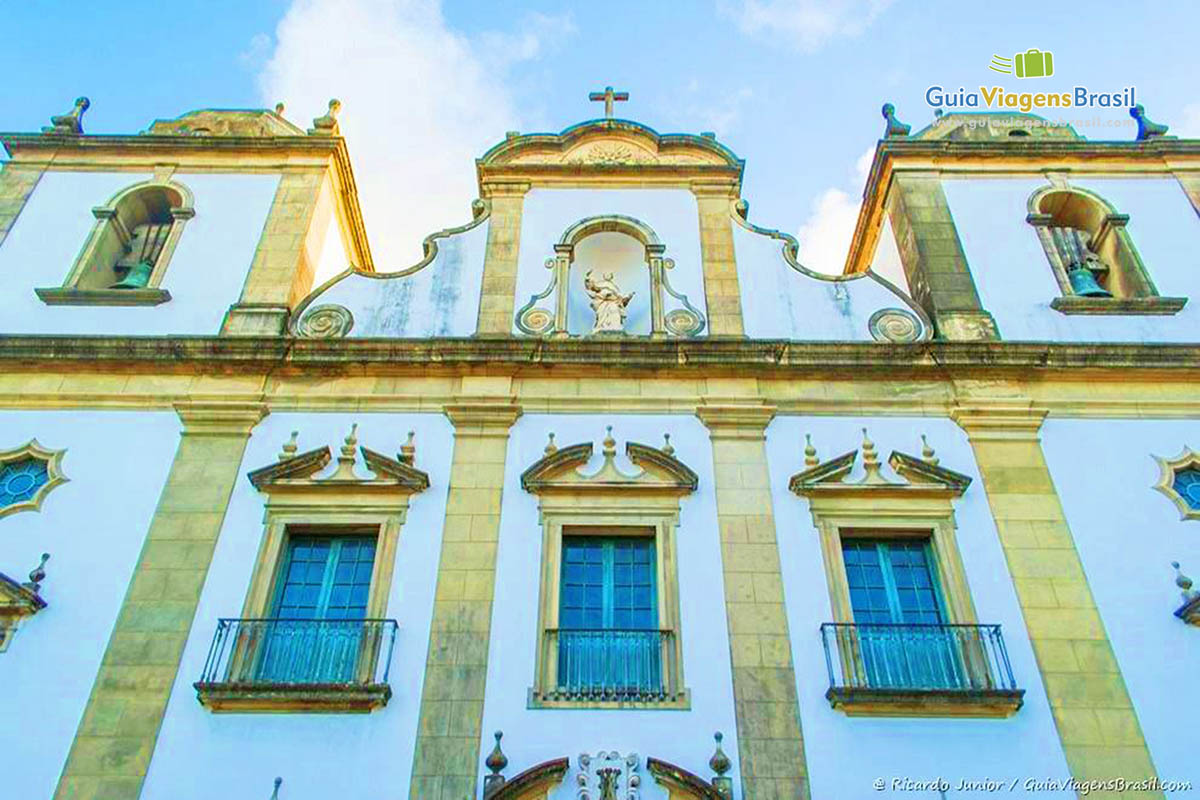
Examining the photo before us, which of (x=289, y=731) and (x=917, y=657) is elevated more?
(x=917, y=657)

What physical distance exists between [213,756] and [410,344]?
538 cm

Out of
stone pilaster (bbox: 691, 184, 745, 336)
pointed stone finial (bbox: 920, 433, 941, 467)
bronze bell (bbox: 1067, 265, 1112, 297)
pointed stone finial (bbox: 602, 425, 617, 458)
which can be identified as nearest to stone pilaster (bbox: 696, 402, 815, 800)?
pointed stone finial (bbox: 602, 425, 617, 458)

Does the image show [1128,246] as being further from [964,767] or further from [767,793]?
[767,793]

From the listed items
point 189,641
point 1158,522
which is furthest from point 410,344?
point 1158,522

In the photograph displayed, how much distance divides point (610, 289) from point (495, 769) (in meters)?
7.03

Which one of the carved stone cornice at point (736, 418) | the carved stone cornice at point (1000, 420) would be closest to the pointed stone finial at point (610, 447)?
the carved stone cornice at point (736, 418)

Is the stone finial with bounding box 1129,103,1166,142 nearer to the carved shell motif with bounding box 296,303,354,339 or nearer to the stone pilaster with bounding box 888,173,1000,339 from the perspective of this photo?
the stone pilaster with bounding box 888,173,1000,339

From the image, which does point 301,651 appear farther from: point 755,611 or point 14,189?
point 14,189

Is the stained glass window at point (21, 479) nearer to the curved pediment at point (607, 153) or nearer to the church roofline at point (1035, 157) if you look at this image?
the curved pediment at point (607, 153)

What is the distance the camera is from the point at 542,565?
11.2 metres

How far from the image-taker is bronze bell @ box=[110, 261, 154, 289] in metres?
14.6

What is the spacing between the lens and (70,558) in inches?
444

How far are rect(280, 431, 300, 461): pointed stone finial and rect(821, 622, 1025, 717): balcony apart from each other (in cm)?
642

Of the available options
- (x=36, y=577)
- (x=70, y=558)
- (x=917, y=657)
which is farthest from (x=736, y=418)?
(x=36, y=577)
